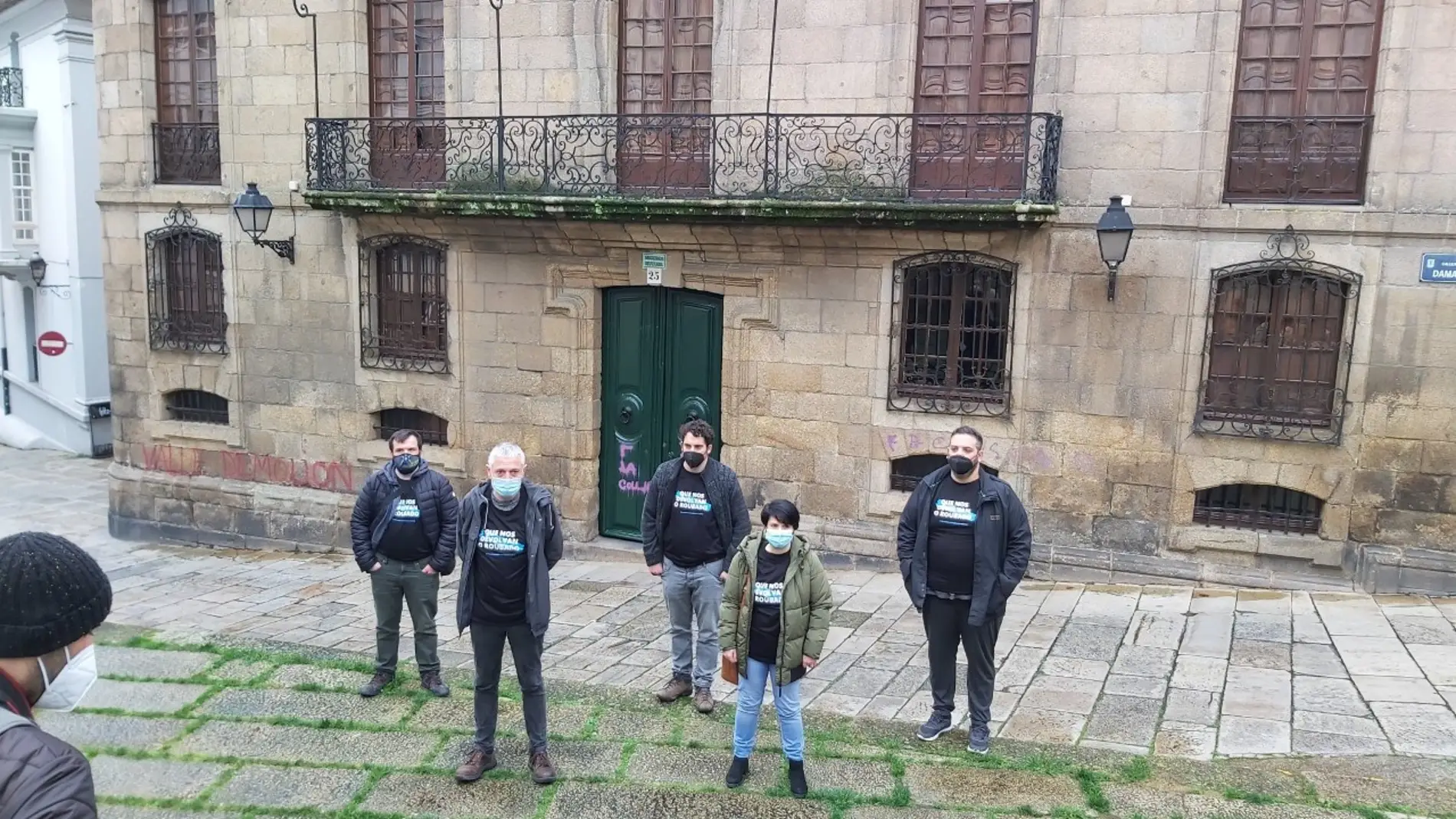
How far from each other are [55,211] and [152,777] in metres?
17.6

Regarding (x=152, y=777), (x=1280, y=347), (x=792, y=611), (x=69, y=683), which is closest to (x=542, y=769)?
(x=792, y=611)

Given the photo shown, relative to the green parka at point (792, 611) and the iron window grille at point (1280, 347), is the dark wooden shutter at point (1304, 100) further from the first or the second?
the green parka at point (792, 611)

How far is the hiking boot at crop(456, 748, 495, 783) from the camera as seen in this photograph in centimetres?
632

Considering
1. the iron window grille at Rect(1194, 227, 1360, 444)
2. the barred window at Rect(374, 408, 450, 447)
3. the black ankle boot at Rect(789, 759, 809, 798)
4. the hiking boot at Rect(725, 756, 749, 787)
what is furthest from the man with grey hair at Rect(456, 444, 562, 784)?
the barred window at Rect(374, 408, 450, 447)

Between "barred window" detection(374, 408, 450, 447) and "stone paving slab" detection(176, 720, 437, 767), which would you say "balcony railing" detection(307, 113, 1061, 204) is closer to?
"barred window" detection(374, 408, 450, 447)

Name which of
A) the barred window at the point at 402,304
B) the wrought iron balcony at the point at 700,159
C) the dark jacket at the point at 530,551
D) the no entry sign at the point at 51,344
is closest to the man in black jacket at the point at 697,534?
the dark jacket at the point at 530,551

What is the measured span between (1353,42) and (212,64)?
499 inches

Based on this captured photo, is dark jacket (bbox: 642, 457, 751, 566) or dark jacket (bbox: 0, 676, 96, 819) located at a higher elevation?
dark jacket (bbox: 0, 676, 96, 819)

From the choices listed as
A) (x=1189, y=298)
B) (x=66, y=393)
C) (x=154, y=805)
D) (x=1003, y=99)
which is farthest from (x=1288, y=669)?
(x=66, y=393)

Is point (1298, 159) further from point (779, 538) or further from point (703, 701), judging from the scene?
point (703, 701)

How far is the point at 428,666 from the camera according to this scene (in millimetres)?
7715

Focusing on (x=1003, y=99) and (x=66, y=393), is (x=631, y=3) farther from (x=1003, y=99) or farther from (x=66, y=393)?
(x=66, y=393)

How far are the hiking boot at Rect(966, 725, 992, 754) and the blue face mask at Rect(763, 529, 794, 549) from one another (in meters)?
1.78

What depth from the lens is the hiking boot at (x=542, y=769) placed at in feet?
20.7
